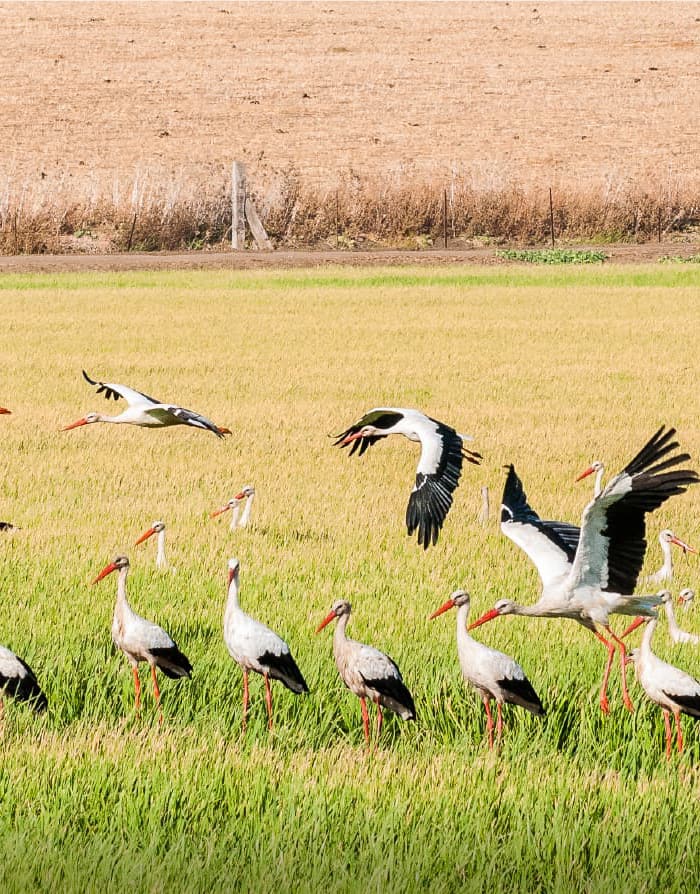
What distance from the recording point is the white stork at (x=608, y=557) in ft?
18.5

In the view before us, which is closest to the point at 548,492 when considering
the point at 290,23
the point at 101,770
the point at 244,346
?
the point at 101,770

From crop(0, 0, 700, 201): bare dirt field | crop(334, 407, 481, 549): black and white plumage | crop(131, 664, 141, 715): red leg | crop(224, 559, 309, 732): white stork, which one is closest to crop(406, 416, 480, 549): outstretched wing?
crop(334, 407, 481, 549): black and white plumage

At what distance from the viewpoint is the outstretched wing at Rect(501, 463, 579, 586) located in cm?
665

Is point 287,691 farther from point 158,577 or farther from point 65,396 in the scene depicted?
point 65,396

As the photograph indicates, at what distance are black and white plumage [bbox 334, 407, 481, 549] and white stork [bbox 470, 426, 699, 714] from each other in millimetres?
1255

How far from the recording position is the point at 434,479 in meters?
8.34

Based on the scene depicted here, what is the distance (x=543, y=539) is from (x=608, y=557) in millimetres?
734

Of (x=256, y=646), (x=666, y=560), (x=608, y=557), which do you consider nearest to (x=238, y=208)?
(x=666, y=560)

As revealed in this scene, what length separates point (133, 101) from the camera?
76875mm

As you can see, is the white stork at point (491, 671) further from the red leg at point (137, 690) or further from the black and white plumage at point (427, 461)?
the black and white plumage at point (427, 461)

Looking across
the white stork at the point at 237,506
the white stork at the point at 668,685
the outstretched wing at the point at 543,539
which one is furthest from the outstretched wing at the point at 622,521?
the white stork at the point at 237,506

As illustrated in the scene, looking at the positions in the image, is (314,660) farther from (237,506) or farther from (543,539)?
(237,506)

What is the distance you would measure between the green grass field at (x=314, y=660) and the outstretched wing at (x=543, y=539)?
1.98ft

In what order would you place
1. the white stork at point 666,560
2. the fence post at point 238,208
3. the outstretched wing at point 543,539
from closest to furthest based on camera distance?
the outstretched wing at point 543,539, the white stork at point 666,560, the fence post at point 238,208
